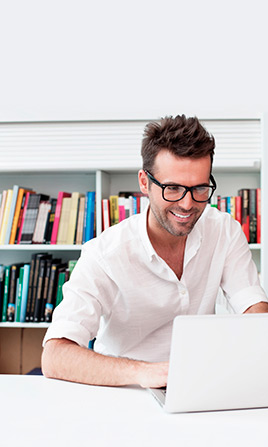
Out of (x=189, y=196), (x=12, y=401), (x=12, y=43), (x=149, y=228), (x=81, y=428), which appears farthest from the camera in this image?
(x=12, y=43)

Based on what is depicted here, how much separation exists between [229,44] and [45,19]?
38.4 inches

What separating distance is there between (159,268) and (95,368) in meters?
0.46

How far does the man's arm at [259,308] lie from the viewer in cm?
159

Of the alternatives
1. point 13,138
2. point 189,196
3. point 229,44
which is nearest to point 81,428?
point 189,196

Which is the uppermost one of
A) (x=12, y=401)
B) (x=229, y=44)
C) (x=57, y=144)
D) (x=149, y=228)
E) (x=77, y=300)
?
(x=229, y=44)

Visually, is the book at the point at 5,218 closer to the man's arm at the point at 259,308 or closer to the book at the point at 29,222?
the book at the point at 29,222

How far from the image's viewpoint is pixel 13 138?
8.53ft

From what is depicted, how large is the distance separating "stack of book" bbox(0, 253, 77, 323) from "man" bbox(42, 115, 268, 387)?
88cm

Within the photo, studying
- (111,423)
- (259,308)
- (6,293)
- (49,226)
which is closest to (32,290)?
(6,293)

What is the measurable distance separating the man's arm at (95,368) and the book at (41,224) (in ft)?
4.21

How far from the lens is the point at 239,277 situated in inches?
67.2

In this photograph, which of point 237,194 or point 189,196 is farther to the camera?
point 237,194

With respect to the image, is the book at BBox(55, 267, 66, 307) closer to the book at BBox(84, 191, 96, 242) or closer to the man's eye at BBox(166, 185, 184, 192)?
the book at BBox(84, 191, 96, 242)

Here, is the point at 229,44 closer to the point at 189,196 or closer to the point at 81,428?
the point at 189,196
